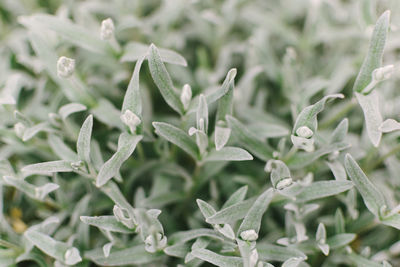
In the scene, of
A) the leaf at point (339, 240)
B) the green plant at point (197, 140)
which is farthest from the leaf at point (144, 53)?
the leaf at point (339, 240)

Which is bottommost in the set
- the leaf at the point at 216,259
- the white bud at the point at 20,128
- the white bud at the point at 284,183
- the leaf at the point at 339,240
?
the leaf at the point at 339,240

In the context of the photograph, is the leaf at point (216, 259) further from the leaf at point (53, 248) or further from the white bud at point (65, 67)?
the white bud at point (65, 67)

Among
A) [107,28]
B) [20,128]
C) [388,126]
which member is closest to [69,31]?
[107,28]

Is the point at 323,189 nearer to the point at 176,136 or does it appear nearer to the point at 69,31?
the point at 176,136

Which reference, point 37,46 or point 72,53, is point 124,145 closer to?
point 37,46

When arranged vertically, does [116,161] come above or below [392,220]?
above

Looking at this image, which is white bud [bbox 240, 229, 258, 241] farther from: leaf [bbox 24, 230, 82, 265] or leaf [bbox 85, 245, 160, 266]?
leaf [bbox 24, 230, 82, 265]
